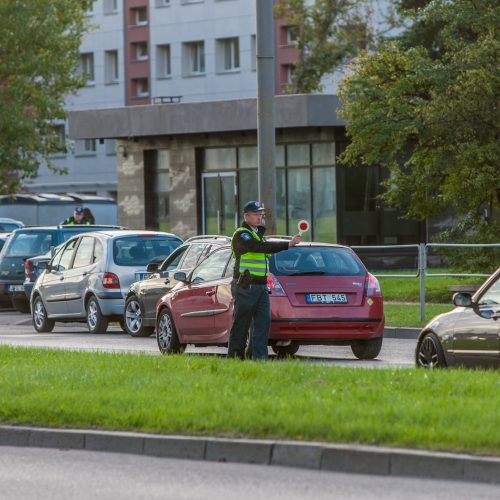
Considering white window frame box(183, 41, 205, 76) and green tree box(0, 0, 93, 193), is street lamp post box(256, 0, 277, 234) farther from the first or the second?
white window frame box(183, 41, 205, 76)

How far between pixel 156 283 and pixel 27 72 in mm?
38559

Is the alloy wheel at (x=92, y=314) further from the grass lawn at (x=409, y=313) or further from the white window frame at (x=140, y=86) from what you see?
the white window frame at (x=140, y=86)

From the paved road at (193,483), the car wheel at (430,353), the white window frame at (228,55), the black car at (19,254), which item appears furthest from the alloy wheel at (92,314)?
the white window frame at (228,55)

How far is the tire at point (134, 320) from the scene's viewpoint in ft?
82.0

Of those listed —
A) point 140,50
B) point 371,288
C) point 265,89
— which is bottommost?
point 371,288

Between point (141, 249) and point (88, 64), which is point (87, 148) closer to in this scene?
point (88, 64)

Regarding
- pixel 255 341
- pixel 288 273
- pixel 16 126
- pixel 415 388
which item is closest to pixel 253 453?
pixel 415 388

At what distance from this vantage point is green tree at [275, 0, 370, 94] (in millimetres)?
62875

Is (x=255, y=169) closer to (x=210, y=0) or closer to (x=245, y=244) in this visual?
(x=245, y=244)

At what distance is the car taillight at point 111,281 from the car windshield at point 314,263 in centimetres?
721

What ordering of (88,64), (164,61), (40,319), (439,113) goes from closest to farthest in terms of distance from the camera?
(40,319) < (439,113) < (164,61) < (88,64)

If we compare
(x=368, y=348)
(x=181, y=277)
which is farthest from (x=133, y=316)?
(x=368, y=348)

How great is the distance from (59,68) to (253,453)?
53.0 meters

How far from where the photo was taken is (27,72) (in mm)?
60906
